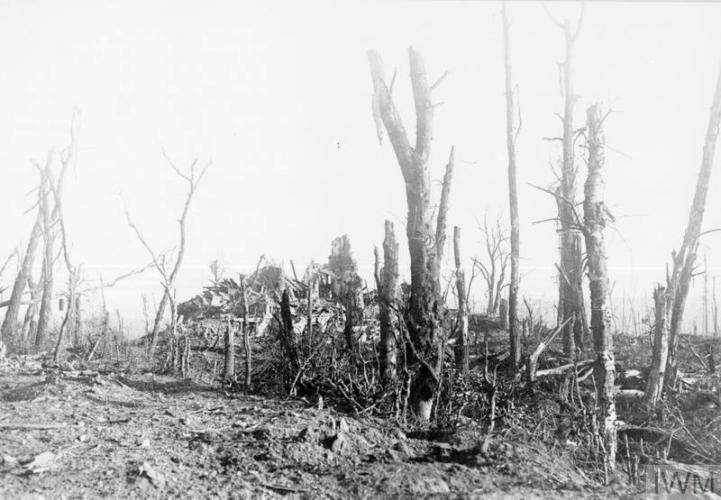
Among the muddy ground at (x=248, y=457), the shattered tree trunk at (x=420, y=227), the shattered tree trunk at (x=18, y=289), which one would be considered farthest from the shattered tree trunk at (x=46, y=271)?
the shattered tree trunk at (x=420, y=227)

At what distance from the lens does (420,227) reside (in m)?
7.07

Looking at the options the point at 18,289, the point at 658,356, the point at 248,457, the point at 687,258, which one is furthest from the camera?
the point at 18,289

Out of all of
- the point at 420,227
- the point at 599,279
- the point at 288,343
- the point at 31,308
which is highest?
the point at 420,227

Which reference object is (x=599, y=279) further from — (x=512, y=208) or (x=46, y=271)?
(x=46, y=271)

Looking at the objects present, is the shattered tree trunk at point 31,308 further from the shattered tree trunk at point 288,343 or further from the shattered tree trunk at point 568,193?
the shattered tree trunk at point 568,193

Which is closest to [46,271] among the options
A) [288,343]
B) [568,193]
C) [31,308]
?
[31,308]

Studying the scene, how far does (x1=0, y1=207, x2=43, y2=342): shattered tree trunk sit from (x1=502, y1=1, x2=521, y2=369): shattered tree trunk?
16349mm

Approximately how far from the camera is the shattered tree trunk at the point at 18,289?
18.1m

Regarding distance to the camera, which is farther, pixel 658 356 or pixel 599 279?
pixel 658 356

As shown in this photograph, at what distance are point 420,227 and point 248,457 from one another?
3664 millimetres

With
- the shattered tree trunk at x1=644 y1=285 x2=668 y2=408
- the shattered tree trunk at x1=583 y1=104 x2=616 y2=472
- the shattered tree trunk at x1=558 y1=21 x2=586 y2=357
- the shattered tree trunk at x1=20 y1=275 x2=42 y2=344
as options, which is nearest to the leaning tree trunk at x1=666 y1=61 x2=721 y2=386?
the shattered tree trunk at x1=644 y1=285 x2=668 y2=408

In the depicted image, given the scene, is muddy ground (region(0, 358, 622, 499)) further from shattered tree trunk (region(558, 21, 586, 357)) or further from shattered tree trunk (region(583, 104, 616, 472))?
shattered tree trunk (region(558, 21, 586, 357))

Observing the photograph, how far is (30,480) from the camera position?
13.8ft

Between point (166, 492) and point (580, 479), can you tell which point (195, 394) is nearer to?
point (166, 492)
